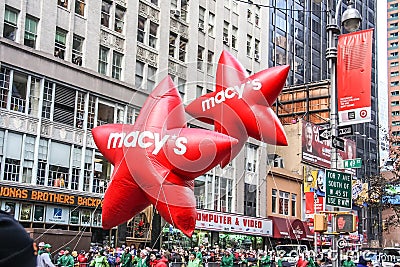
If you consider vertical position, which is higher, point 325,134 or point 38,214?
point 325,134

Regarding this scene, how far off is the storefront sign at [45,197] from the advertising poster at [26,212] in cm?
42

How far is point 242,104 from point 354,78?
3782 millimetres

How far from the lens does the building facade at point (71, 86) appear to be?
88.0ft

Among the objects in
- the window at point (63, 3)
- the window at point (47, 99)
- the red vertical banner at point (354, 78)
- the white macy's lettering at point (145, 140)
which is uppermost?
the window at point (63, 3)

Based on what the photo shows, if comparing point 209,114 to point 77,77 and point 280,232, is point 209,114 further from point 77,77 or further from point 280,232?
point 280,232

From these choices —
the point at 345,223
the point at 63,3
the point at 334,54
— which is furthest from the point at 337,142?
the point at 63,3

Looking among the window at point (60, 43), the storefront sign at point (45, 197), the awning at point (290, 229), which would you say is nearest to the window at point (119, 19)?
the window at point (60, 43)

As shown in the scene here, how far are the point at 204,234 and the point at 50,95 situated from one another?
1352 centimetres

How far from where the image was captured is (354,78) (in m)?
14.6

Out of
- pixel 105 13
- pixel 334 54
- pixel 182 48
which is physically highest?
pixel 105 13

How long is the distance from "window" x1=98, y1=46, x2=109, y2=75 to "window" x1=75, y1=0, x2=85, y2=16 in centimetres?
216

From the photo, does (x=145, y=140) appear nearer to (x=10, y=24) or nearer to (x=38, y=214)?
(x=38, y=214)

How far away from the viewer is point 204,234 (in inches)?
1452

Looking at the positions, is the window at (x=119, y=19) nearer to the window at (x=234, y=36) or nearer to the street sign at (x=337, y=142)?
the window at (x=234, y=36)
